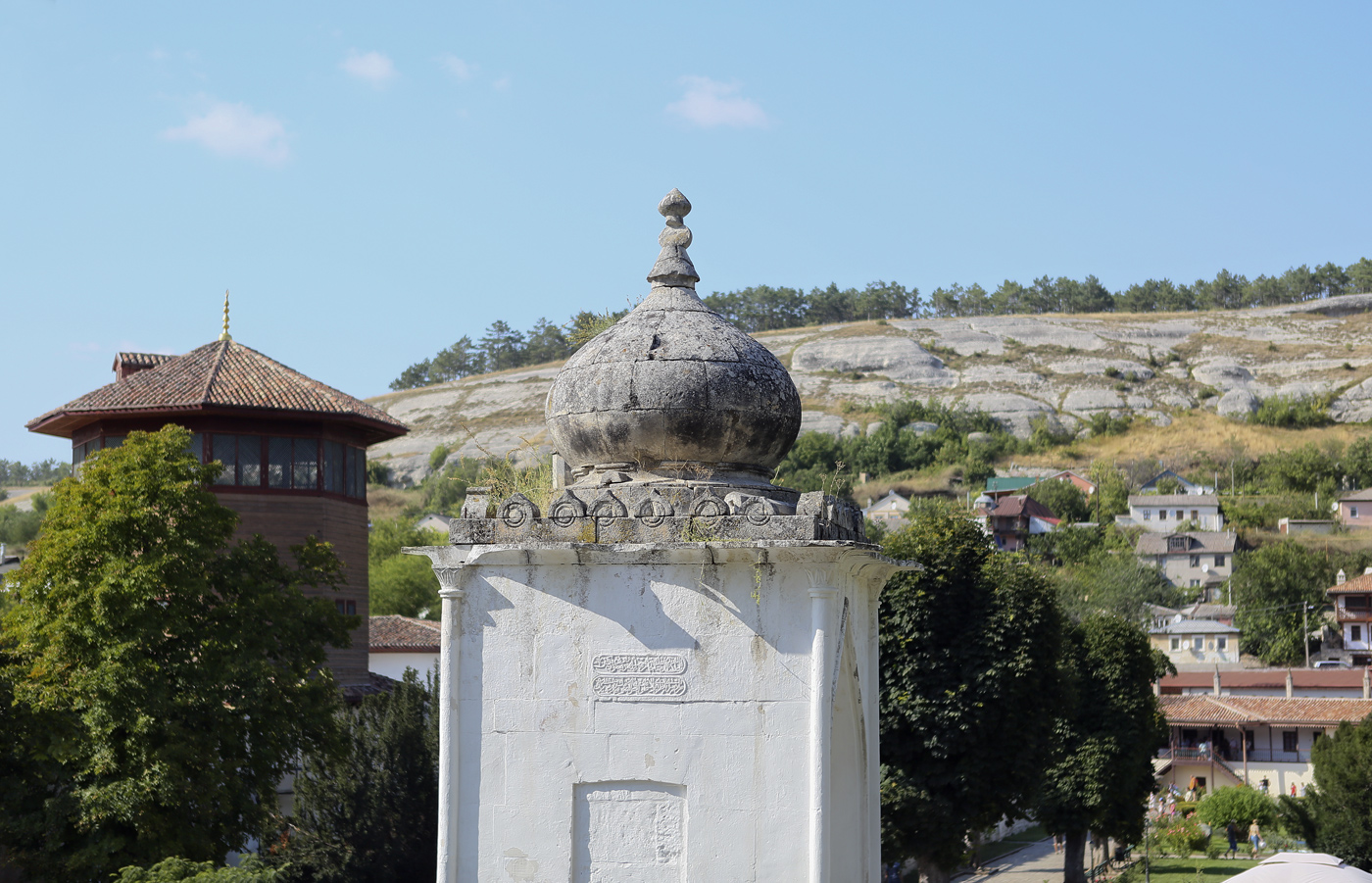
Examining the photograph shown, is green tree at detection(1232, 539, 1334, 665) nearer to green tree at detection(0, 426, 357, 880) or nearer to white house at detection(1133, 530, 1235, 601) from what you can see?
white house at detection(1133, 530, 1235, 601)

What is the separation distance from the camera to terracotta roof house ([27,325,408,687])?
30.4 metres

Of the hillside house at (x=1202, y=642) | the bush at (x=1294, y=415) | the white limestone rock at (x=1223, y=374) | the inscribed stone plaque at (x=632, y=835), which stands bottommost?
the hillside house at (x=1202, y=642)

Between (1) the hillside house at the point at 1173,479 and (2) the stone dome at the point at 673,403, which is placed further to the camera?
(1) the hillside house at the point at 1173,479

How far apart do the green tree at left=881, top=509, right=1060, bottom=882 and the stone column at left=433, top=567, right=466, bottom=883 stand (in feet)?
51.2

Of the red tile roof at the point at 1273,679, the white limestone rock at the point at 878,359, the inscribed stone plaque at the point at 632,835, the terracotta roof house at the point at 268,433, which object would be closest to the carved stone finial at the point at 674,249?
the inscribed stone plaque at the point at 632,835

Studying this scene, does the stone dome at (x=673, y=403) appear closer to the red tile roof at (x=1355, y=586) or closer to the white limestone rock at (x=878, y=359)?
the red tile roof at (x=1355, y=586)

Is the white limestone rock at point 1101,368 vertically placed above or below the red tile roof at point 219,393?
above

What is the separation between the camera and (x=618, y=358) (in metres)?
11.2

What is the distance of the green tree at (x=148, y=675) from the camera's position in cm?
1905

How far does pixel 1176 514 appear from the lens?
10125cm

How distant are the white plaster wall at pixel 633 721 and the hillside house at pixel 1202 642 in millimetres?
71447

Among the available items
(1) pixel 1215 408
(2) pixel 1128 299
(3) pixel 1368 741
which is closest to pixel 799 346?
(1) pixel 1215 408

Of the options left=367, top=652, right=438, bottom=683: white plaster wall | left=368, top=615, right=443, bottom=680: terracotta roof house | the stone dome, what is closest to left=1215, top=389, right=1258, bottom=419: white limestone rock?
left=368, top=615, right=443, bottom=680: terracotta roof house

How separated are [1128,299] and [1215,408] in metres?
48.4
